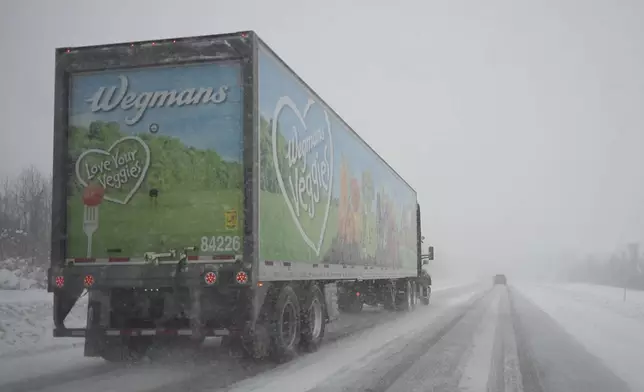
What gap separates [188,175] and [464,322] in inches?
445

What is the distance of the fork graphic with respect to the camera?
8.66m

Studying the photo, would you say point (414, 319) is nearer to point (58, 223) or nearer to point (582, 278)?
point (58, 223)

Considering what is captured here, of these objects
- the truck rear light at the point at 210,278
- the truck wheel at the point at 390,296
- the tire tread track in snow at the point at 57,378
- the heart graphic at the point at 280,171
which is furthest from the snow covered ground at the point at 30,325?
the truck wheel at the point at 390,296

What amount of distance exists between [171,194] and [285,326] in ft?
9.31

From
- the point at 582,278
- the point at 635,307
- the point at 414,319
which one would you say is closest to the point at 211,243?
the point at 414,319

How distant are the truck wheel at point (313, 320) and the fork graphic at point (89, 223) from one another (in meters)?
3.70

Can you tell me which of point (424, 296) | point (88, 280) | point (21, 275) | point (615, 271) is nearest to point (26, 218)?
point (21, 275)

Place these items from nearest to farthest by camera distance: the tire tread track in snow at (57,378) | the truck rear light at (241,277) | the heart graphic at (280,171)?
1. the tire tread track in snow at (57,378)
2. the truck rear light at (241,277)
3. the heart graphic at (280,171)

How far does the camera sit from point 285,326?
9.53 meters

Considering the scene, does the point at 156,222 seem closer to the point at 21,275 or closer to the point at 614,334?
the point at 614,334

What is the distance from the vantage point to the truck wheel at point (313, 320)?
10328mm

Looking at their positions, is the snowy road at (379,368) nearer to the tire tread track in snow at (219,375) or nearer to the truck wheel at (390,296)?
the tire tread track in snow at (219,375)

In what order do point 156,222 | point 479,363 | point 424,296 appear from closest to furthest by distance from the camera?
point 156,222 < point 479,363 < point 424,296

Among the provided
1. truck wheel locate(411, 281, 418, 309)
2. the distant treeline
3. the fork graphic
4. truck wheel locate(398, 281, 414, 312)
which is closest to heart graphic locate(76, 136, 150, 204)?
the fork graphic
